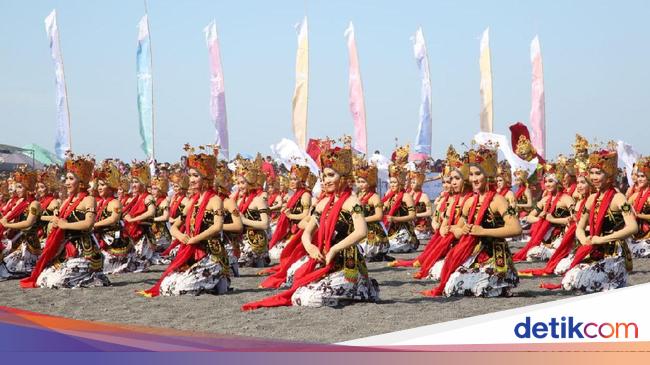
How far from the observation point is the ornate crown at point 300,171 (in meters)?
15.7

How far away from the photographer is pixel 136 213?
→ 651 inches

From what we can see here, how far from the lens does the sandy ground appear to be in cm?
884

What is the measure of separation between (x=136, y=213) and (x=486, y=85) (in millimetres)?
14583

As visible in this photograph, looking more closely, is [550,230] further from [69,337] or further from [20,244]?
[69,337]

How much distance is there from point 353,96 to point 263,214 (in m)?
12.4

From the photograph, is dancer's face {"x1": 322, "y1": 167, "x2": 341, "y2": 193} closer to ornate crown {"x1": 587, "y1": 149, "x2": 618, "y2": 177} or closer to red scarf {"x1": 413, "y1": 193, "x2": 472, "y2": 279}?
red scarf {"x1": 413, "y1": 193, "x2": 472, "y2": 279}

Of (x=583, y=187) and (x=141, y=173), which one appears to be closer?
(x=583, y=187)

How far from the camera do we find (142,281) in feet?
45.7

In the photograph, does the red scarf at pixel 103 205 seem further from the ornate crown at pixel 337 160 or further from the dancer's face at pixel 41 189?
the ornate crown at pixel 337 160

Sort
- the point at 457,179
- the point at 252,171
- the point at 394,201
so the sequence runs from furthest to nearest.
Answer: the point at 394,201 < the point at 252,171 < the point at 457,179

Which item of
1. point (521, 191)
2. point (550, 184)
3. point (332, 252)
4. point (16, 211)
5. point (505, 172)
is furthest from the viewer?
point (521, 191)

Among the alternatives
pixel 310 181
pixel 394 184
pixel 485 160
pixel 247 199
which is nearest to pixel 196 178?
pixel 485 160

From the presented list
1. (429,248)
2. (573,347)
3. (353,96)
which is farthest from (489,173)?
(353,96)

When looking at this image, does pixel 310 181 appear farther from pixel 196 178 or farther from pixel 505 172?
pixel 196 178
